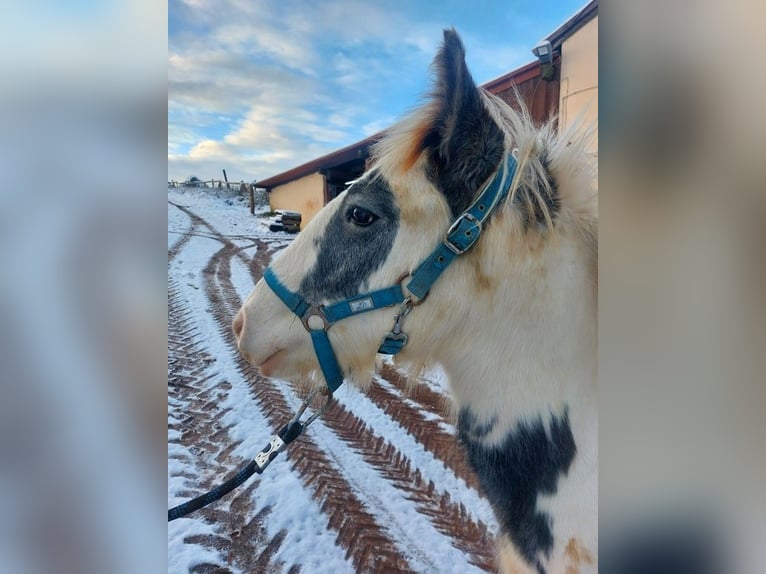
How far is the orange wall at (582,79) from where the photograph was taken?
76 cm

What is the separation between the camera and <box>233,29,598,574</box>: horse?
103 cm

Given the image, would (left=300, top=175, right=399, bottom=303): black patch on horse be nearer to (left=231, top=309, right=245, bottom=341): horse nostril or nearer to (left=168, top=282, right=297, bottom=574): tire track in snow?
(left=231, top=309, right=245, bottom=341): horse nostril

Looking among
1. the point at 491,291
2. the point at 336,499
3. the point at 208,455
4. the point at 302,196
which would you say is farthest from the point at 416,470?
the point at 302,196

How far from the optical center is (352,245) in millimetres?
1233

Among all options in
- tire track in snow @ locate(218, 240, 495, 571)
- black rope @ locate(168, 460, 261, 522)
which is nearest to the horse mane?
black rope @ locate(168, 460, 261, 522)

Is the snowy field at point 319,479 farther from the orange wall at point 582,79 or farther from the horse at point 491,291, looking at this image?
the orange wall at point 582,79

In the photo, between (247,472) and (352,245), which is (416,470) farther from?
(352,245)

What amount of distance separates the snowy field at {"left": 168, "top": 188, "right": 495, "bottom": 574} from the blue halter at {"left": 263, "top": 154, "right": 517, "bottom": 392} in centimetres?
51

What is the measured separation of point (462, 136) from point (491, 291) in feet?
1.46

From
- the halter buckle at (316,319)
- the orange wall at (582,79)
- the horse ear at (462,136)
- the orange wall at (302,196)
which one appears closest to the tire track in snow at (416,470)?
the halter buckle at (316,319)

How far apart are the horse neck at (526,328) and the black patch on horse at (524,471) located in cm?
4
